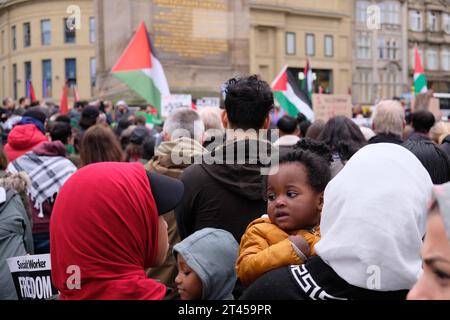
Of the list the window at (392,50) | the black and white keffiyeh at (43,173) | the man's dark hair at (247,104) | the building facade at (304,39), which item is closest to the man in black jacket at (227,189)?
the man's dark hair at (247,104)

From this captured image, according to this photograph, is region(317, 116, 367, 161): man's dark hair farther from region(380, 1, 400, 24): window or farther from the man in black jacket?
region(380, 1, 400, 24): window

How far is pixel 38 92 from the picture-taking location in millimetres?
51844

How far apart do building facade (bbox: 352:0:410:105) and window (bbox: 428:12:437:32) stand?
8.99ft

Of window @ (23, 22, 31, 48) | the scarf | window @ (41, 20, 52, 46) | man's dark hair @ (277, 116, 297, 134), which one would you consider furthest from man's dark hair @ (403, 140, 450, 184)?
window @ (23, 22, 31, 48)

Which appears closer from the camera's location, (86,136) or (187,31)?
(86,136)

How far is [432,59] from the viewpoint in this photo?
63562mm

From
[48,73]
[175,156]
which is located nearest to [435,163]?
[175,156]

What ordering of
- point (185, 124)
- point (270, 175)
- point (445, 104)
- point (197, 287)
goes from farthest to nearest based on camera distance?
point (445, 104) → point (185, 124) → point (270, 175) → point (197, 287)

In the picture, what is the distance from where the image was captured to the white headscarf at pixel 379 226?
2014mm

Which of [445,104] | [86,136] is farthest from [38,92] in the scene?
[86,136]

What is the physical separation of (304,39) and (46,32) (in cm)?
2113

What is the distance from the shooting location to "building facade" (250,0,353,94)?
1970 inches

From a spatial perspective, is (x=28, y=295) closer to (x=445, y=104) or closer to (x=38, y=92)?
(x=445, y=104)
